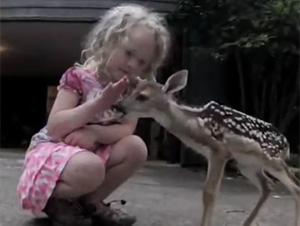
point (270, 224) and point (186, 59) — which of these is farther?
point (186, 59)

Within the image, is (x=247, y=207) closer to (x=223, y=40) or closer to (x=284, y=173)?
(x=284, y=173)

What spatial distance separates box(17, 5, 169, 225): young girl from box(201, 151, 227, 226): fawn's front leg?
0.30 metres

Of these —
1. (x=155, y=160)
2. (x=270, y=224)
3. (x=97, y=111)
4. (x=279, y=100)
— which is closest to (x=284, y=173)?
(x=270, y=224)

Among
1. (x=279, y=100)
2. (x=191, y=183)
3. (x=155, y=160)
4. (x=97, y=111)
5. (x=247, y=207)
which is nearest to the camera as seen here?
(x=97, y=111)

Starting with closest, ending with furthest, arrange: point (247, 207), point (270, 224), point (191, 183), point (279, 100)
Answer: point (270, 224)
point (247, 207)
point (191, 183)
point (279, 100)

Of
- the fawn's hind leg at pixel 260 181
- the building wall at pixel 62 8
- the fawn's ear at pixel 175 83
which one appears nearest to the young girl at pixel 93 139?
the fawn's ear at pixel 175 83

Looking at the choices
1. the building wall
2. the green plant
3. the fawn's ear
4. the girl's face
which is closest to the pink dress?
the girl's face

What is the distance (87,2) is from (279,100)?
1.79 m

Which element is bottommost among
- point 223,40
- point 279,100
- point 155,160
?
point 155,160

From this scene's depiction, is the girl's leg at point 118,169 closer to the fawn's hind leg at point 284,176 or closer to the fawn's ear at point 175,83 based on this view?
the fawn's ear at point 175,83

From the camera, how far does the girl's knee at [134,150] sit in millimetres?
3057

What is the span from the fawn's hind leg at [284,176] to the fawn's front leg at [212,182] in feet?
0.75

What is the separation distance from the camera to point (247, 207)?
4.09m

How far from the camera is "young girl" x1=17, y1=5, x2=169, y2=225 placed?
2.97 metres
